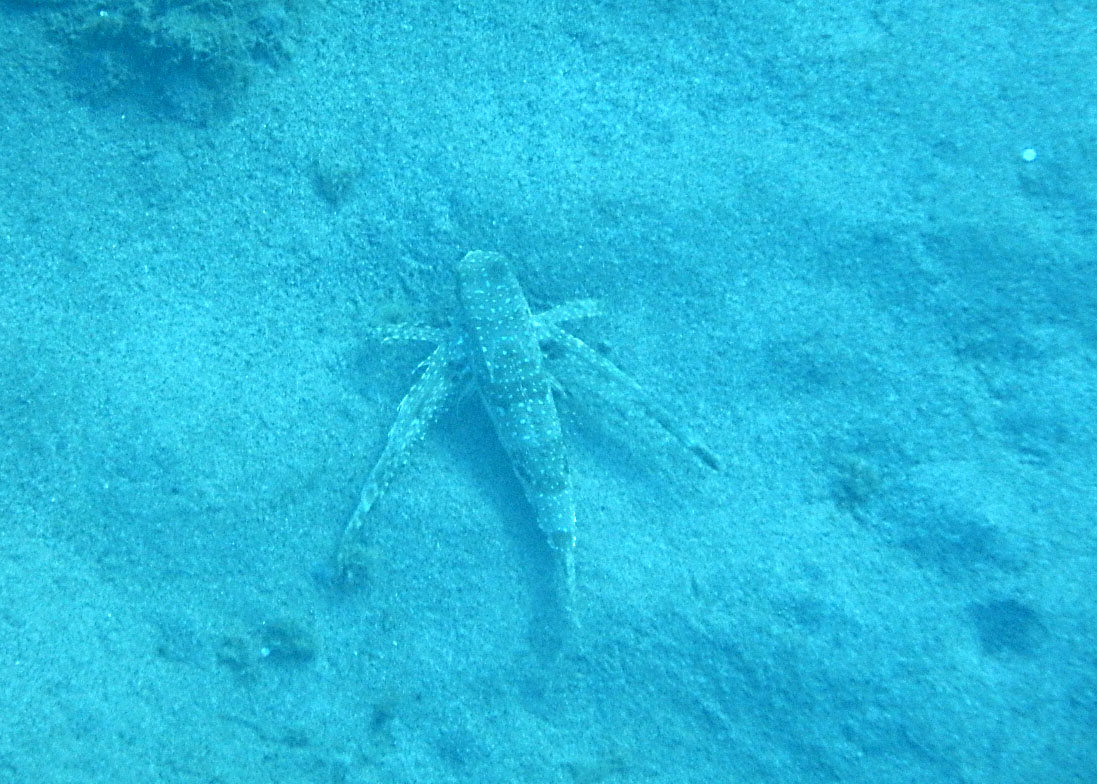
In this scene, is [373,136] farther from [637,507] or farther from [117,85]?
[637,507]

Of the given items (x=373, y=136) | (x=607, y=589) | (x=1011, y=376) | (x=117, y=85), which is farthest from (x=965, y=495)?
(x=117, y=85)

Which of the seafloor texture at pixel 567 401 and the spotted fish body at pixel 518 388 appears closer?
the seafloor texture at pixel 567 401

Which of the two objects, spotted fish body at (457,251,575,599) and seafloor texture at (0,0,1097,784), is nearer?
seafloor texture at (0,0,1097,784)

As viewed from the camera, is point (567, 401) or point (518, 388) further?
point (567, 401)

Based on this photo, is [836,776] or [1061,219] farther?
[1061,219]
